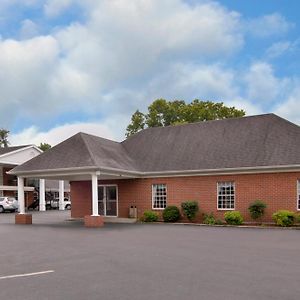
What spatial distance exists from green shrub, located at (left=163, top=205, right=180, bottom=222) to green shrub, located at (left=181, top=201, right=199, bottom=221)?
0.54 m

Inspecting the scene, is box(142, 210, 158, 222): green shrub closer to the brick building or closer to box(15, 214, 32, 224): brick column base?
the brick building

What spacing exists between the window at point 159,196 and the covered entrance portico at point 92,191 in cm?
165

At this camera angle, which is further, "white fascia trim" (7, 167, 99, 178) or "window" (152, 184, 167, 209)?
"window" (152, 184, 167, 209)

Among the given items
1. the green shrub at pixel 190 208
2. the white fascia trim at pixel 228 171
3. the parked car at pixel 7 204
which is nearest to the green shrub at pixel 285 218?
the white fascia trim at pixel 228 171

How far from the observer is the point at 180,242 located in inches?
600

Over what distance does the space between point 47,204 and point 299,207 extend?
34.5 meters

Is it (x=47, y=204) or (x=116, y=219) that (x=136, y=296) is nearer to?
(x=116, y=219)

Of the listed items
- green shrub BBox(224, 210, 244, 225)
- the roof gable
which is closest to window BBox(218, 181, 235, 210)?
green shrub BBox(224, 210, 244, 225)

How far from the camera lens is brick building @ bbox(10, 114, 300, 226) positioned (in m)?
23.1

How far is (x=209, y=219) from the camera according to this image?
24156 millimetres

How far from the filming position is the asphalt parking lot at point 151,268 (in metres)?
7.69

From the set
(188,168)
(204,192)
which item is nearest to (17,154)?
(188,168)

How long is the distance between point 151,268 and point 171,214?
49.2ft

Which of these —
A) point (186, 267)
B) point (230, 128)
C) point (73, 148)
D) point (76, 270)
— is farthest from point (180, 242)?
point (230, 128)
